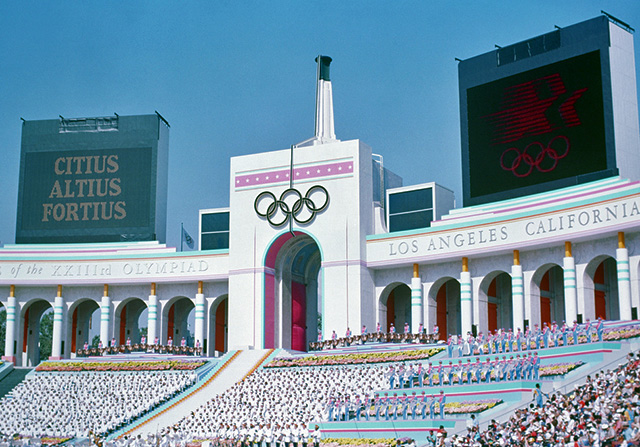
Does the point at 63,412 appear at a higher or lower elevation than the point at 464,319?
lower

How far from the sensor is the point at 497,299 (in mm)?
62844

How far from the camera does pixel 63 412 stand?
176 feet

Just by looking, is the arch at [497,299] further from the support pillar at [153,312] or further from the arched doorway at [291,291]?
the support pillar at [153,312]

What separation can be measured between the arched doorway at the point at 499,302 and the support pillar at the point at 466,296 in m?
1.44

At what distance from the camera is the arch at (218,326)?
69812 mm

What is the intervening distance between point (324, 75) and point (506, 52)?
15.3 metres

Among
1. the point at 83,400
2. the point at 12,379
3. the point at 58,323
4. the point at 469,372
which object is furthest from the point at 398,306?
the point at 12,379

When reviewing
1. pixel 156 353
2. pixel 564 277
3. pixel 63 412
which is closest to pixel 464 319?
pixel 564 277

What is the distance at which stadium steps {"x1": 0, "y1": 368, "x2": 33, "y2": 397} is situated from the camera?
6175cm

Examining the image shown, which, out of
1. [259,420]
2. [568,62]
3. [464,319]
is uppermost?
[568,62]

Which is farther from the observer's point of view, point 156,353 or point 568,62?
point 156,353

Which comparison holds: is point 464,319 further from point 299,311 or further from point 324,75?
point 324,75

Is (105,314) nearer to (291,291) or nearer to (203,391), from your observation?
(291,291)

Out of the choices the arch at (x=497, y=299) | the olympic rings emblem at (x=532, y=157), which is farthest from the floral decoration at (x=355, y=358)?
the olympic rings emblem at (x=532, y=157)
